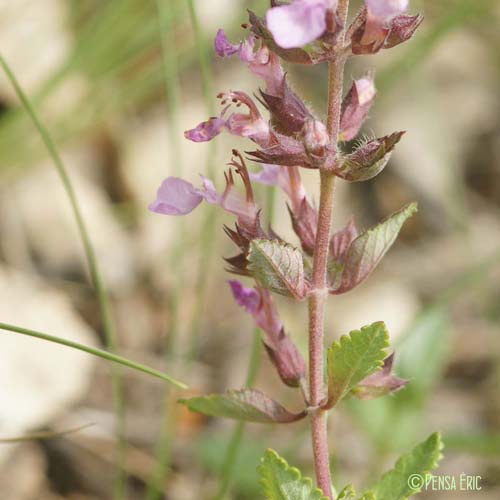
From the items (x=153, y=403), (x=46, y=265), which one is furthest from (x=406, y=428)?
(x=46, y=265)

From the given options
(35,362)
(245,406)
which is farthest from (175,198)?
(35,362)

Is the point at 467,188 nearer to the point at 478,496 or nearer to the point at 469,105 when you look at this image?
the point at 469,105

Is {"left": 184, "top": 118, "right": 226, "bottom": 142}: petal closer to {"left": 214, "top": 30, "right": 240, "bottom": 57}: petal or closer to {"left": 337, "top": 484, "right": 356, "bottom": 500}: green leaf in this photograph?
{"left": 214, "top": 30, "right": 240, "bottom": 57}: petal

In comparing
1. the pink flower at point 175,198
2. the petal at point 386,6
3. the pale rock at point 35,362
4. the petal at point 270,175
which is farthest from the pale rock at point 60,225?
the petal at point 386,6

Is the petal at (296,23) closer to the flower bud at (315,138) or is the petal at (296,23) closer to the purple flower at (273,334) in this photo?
the flower bud at (315,138)

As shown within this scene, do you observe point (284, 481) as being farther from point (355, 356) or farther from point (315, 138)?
point (315, 138)

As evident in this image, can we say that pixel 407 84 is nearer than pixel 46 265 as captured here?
No
